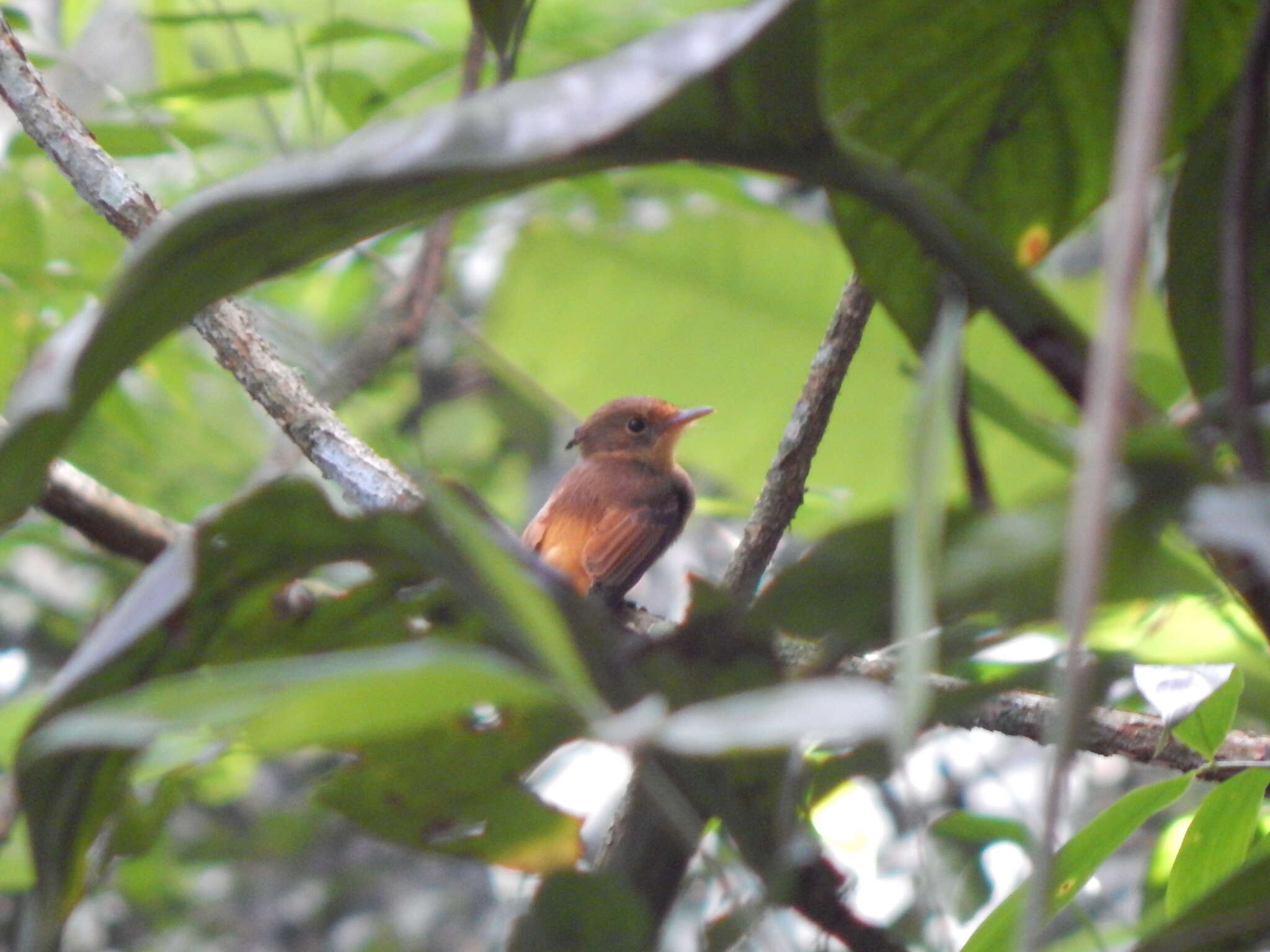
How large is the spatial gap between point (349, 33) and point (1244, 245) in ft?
5.80

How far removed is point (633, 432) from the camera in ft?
13.8

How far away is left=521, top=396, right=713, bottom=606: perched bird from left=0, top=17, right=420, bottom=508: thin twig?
1.48 metres

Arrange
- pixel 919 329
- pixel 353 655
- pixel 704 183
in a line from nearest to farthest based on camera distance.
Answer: pixel 353 655, pixel 919 329, pixel 704 183

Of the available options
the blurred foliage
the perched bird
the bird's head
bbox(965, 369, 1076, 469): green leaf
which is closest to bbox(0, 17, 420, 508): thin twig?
the blurred foliage

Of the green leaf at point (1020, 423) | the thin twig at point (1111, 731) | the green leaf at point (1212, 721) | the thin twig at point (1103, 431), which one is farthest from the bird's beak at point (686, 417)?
the thin twig at point (1103, 431)

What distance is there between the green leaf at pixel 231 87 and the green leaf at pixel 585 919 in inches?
71.0

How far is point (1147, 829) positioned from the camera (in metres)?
2.89

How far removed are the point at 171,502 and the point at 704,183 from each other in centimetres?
152

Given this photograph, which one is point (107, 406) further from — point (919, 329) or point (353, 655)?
point (353, 655)

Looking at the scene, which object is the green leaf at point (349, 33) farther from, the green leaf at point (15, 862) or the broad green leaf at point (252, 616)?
the broad green leaf at point (252, 616)

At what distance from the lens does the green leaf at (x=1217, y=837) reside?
3.09ft

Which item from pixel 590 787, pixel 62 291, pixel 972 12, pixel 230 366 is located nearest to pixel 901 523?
pixel 972 12

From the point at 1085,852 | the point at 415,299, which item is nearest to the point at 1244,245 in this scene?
the point at 1085,852

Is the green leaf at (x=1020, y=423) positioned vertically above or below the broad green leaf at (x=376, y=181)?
below
